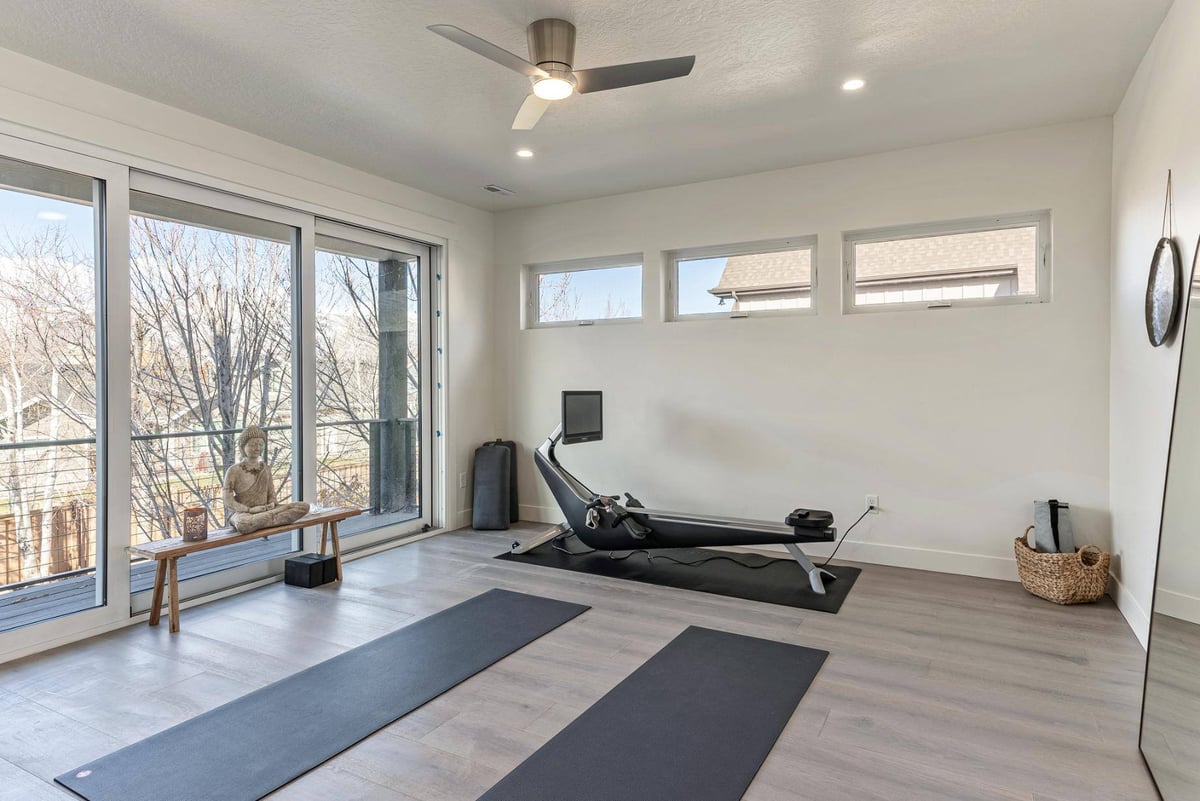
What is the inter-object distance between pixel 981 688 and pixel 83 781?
3.23m

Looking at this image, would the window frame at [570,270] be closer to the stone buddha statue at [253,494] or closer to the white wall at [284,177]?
the white wall at [284,177]

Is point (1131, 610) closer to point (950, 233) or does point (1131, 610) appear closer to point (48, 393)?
point (950, 233)

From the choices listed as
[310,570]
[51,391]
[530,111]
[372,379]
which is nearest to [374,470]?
[372,379]

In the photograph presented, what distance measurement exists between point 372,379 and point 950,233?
4.29 m

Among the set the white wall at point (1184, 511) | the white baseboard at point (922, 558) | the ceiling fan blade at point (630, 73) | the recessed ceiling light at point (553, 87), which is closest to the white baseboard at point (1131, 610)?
the white baseboard at point (922, 558)

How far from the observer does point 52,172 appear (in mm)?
3219

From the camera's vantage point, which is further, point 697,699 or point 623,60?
point 623,60

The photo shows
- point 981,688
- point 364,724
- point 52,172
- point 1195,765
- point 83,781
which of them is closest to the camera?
point 1195,765

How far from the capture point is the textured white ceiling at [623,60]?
2.74m

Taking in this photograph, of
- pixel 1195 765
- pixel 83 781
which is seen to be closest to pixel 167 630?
pixel 83 781

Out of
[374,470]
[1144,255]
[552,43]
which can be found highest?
[552,43]

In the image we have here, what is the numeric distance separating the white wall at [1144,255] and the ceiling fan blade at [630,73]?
1.93m

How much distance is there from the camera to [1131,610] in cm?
329

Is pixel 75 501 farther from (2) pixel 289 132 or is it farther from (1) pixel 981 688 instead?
(1) pixel 981 688
